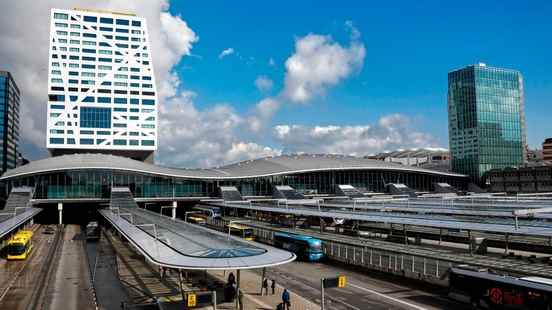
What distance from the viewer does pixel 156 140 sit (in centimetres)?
13775

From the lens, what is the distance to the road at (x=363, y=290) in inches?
1064

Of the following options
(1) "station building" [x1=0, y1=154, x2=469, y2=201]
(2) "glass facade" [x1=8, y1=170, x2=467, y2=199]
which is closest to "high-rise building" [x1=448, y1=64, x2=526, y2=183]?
(1) "station building" [x1=0, y1=154, x2=469, y2=201]

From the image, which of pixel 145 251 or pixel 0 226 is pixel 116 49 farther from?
pixel 145 251

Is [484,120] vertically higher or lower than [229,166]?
higher

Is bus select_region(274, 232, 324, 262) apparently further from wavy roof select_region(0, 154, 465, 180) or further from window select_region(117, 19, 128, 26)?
window select_region(117, 19, 128, 26)

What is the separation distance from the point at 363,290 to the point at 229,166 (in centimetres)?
8786

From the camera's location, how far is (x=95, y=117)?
435 ft

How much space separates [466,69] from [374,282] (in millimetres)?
116709

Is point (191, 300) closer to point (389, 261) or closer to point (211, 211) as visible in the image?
point (389, 261)

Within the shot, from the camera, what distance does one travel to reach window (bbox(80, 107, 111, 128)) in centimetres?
13162

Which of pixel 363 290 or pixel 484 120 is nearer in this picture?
pixel 363 290

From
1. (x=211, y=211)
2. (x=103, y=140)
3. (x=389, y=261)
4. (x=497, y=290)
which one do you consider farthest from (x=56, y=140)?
(x=497, y=290)

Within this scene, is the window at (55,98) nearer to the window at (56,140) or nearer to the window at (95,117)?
the window at (95,117)

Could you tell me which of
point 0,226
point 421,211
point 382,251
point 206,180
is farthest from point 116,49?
point 382,251
